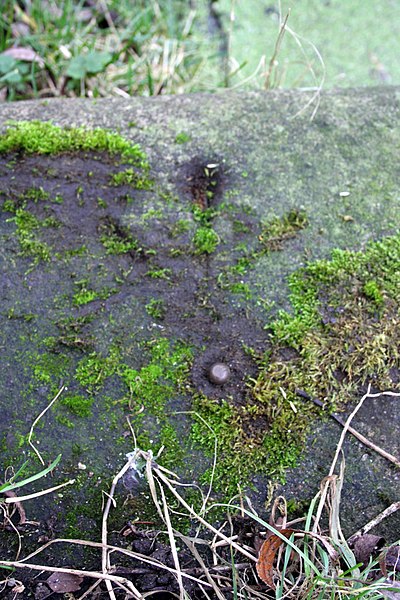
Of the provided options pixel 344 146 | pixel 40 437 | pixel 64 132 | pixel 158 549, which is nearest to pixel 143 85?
Answer: pixel 64 132

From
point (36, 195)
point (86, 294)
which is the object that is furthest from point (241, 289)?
point (36, 195)

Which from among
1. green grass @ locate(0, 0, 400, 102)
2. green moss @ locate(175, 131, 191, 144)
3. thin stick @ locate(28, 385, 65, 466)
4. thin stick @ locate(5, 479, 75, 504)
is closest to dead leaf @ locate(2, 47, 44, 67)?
green grass @ locate(0, 0, 400, 102)

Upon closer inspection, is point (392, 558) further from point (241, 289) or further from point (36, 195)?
point (36, 195)

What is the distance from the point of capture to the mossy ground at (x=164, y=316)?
1.49 meters

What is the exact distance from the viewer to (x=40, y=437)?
1.46m

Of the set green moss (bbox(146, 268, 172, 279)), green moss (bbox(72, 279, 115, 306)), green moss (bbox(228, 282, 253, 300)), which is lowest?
green moss (bbox(72, 279, 115, 306))

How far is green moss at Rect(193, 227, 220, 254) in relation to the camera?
173cm

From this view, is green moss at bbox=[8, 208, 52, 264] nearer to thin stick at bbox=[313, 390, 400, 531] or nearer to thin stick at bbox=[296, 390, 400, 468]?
thin stick at bbox=[296, 390, 400, 468]

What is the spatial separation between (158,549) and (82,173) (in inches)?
43.7

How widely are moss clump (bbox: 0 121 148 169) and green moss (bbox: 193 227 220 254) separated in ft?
0.97

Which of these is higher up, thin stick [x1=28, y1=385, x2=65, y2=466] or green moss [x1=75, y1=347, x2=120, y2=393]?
green moss [x1=75, y1=347, x2=120, y2=393]

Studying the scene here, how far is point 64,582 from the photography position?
1305mm

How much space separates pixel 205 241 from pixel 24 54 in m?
1.55

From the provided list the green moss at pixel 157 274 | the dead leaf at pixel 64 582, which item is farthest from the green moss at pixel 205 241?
the dead leaf at pixel 64 582
